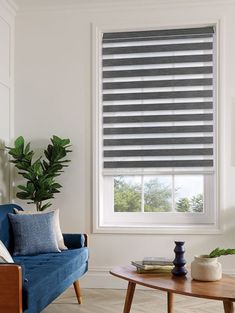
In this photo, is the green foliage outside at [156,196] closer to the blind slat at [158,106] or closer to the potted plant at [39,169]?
the blind slat at [158,106]

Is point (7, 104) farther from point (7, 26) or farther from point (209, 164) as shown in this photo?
point (209, 164)

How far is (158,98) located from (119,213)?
49.4 inches

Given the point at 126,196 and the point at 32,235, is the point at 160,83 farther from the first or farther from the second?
the point at 32,235

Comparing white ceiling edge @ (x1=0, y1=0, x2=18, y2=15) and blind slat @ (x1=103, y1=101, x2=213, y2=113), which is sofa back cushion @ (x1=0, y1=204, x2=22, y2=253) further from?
white ceiling edge @ (x1=0, y1=0, x2=18, y2=15)

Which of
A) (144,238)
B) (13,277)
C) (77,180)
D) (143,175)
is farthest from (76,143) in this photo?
(13,277)

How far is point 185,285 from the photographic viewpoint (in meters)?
2.92

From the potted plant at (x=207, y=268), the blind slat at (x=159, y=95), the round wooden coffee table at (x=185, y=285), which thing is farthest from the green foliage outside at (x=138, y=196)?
the potted plant at (x=207, y=268)

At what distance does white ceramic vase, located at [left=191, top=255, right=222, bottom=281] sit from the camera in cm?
301

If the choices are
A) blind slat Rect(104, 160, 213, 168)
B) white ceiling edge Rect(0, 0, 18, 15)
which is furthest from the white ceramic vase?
white ceiling edge Rect(0, 0, 18, 15)

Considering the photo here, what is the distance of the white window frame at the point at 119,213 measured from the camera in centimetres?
471

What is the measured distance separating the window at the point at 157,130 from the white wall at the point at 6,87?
920 mm

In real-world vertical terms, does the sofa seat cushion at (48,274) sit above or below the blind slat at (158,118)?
below

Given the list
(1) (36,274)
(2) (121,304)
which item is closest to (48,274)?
(1) (36,274)

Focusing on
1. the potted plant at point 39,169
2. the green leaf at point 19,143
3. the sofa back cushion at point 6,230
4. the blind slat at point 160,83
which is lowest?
the sofa back cushion at point 6,230
